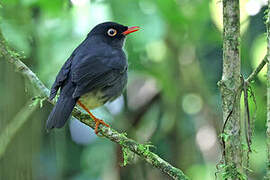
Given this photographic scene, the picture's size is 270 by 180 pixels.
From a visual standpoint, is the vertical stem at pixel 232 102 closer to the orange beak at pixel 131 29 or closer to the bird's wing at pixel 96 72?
the bird's wing at pixel 96 72

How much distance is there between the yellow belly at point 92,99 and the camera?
432cm

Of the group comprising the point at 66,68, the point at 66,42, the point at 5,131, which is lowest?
the point at 5,131

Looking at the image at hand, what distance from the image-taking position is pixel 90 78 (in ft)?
13.4

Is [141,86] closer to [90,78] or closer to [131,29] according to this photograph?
[131,29]

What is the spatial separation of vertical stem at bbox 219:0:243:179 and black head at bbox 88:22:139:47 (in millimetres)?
2722

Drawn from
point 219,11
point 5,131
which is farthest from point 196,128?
point 5,131

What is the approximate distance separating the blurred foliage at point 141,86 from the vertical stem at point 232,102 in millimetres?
2125

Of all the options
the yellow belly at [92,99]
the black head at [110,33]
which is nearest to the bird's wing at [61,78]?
the yellow belly at [92,99]

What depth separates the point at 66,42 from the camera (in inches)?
187

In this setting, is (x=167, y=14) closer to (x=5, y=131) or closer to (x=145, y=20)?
(x=145, y=20)

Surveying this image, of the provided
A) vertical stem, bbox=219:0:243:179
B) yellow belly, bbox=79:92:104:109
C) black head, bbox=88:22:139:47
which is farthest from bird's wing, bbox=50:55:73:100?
vertical stem, bbox=219:0:243:179

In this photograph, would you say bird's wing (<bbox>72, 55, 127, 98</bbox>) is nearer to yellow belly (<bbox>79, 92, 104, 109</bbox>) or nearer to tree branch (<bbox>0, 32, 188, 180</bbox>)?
yellow belly (<bbox>79, 92, 104, 109</bbox>)

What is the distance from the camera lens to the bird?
376 centimetres

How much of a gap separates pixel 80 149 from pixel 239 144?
472 centimetres
